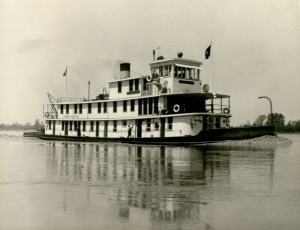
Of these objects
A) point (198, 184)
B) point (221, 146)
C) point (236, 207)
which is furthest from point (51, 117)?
point (236, 207)

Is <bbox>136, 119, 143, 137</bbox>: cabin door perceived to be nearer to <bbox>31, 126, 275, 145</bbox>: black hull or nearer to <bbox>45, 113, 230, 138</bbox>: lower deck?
<bbox>45, 113, 230, 138</bbox>: lower deck

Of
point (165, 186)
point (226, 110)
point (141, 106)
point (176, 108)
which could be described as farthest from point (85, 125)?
point (165, 186)

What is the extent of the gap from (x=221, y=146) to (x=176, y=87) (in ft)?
19.1

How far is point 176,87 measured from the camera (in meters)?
31.6

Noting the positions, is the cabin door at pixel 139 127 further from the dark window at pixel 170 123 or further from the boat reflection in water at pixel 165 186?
the boat reflection in water at pixel 165 186

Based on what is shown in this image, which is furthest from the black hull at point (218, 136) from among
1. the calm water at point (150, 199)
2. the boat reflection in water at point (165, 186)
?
the calm water at point (150, 199)

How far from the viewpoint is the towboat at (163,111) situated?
3006 centimetres

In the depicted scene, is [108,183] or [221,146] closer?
[108,183]

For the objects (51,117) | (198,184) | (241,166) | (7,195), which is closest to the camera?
(7,195)

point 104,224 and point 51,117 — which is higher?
point 51,117

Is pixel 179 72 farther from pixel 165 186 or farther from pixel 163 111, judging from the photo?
pixel 165 186

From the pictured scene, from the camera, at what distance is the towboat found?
30.1 meters

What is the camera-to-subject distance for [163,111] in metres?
31.3

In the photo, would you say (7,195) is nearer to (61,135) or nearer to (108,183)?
(108,183)
